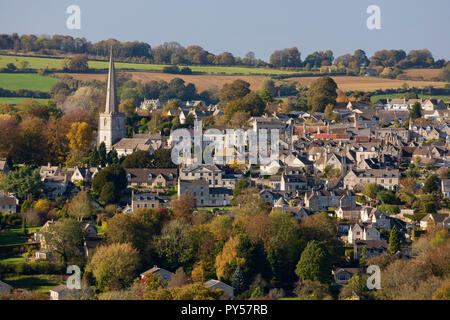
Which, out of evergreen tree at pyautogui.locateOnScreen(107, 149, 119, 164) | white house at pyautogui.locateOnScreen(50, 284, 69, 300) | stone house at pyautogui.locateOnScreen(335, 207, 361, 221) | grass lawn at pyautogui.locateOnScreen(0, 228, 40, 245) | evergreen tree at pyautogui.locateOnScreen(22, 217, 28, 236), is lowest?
white house at pyautogui.locateOnScreen(50, 284, 69, 300)

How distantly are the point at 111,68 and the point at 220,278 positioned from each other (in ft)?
116

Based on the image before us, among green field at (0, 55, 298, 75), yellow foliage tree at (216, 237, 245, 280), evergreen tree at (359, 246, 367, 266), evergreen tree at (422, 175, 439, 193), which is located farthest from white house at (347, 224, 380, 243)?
Result: green field at (0, 55, 298, 75)

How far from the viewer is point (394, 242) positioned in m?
48.4

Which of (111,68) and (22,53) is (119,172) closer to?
(111,68)

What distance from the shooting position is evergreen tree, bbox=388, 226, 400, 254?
48219mm

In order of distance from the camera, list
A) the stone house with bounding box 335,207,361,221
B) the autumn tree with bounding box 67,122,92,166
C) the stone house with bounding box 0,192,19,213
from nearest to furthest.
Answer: the stone house with bounding box 335,207,361,221, the stone house with bounding box 0,192,19,213, the autumn tree with bounding box 67,122,92,166

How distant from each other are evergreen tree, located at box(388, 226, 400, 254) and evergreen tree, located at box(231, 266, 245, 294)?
8301 millimetres

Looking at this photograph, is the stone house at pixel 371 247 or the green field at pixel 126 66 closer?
the stone house at pixel 371 247

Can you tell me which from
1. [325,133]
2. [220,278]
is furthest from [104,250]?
[325,133]

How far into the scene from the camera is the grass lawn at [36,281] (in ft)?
144

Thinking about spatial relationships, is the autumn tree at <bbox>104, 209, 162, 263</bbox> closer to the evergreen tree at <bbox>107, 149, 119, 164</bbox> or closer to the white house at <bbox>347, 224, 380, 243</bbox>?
the white house at <bbox>347, 224, 380, 243</bbox>

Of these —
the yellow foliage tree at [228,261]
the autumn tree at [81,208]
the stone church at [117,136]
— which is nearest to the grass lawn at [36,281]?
the yellow foliage tree at [228,261]

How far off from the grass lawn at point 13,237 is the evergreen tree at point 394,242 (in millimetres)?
18902

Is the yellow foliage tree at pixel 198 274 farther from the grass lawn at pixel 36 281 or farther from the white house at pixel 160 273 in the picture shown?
the grass lawn at pixel 36 281
